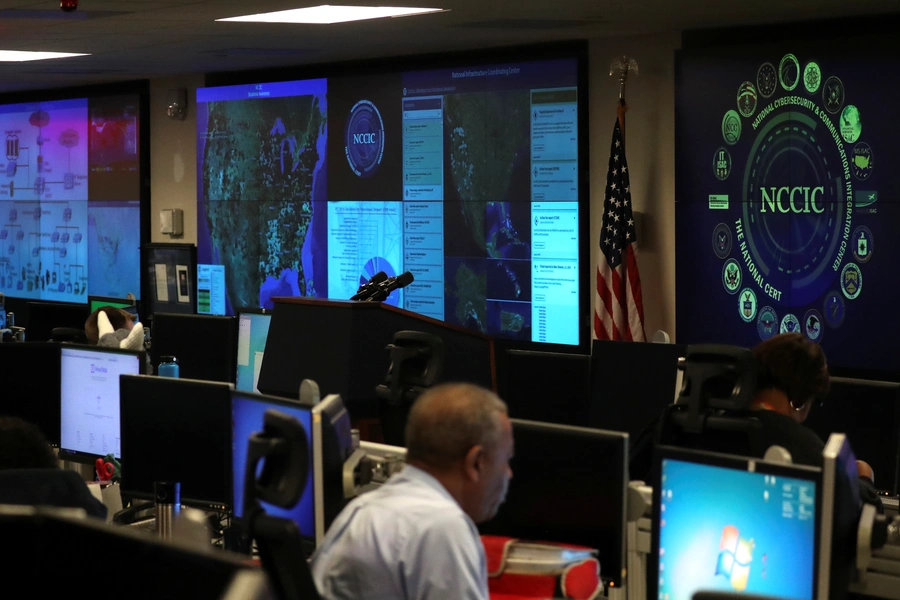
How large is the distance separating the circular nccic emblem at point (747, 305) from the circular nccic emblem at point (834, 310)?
413 millimetres

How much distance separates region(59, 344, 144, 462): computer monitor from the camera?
4.17m

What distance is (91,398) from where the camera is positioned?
14.0 feet

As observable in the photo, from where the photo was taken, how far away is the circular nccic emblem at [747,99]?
21.7 feet

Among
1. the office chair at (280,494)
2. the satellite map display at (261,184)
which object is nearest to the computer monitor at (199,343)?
the satellite map display at (261,184)

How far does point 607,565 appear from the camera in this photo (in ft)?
8.63

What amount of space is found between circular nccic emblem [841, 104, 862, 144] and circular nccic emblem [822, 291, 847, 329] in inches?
30.9

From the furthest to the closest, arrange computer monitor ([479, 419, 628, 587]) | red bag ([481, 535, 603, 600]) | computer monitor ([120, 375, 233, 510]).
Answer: computer monitor ([120, 375, 233, 510]) < computer monitor ([479, 419, 628, 587]) < red bag ([481, 535, 603, 600])

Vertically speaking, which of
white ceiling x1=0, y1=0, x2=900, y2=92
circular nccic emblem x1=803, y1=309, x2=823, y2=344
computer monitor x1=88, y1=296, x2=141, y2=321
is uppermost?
white ceiling x1=0, y1=0, x2=900, y2=92

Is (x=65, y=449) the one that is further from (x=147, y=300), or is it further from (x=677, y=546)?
(x=147, y=300)

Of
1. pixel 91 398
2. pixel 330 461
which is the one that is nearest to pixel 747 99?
pixel 91 398

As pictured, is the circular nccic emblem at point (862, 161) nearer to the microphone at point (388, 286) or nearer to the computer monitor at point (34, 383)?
the microphone at point (388, 286)

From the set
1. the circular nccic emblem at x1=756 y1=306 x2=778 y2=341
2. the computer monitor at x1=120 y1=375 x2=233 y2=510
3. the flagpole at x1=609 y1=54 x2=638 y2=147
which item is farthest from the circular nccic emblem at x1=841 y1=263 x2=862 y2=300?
the computer monitor at x1=120 y1=375 x2=233 y2=510

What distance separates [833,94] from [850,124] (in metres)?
0.18

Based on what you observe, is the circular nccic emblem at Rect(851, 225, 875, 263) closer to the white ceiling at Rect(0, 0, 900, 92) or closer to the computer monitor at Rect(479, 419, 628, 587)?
the white ceiling at Rect(0, 0, 900, 92)
